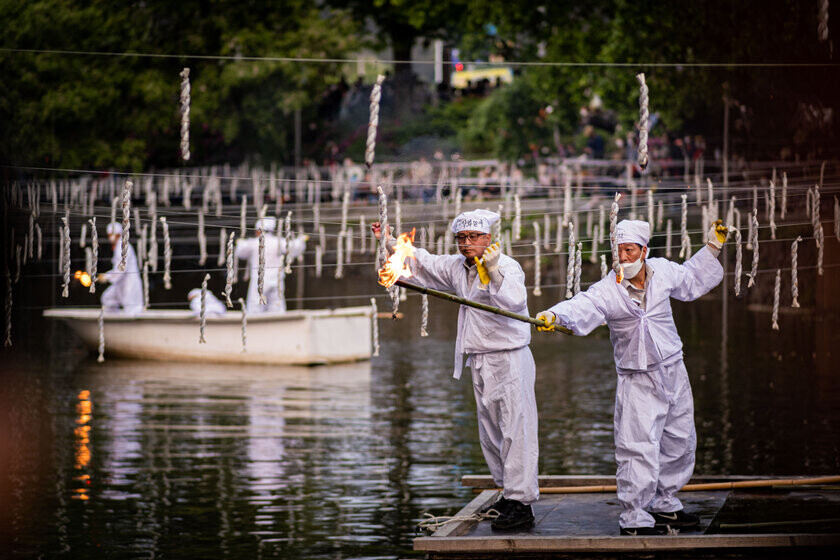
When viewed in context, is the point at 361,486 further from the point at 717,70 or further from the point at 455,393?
the point at 717,70

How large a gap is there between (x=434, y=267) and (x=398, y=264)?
1.06 ft

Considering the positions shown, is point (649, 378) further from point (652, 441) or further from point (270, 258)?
point (270, 258)

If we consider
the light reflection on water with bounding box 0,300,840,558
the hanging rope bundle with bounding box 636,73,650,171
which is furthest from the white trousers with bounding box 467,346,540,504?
the hanging rope bundle with bounding box 636,73,650,171

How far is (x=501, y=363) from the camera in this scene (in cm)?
843

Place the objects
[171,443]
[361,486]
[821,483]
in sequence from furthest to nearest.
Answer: [171,443]
[361,486]
[821,483]

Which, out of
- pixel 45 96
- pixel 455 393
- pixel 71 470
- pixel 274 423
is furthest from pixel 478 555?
pixel 45 96

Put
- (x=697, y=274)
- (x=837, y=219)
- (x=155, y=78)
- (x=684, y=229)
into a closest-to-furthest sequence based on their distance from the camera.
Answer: (x=697, y=274) → (x=684, y=229) → (x=837, y=219) → (x=155, y=78)

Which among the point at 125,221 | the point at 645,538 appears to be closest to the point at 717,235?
the point at 645,538

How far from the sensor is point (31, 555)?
29.5 ft

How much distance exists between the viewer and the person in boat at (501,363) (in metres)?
8.33

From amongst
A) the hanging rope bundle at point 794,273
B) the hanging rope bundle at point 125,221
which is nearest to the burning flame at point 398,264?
the hanging rope bundle at point 125,221

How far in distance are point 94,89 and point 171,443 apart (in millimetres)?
12503

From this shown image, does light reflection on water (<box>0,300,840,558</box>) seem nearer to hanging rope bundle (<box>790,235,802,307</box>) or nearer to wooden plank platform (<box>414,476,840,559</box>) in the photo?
wooden plank platform (<box>414,476,840,559</box>)

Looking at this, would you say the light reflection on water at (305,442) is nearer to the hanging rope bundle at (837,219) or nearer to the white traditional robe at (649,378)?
the white traditional robe at (649,378)
